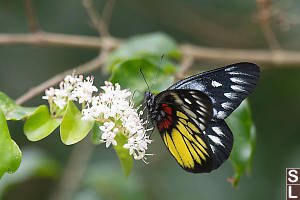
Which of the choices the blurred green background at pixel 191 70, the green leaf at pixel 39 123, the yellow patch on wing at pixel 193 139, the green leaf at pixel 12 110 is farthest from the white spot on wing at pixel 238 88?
the blurred green background at pixel 191 70

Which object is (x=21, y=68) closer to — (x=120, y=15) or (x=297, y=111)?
(x=120, y=15)

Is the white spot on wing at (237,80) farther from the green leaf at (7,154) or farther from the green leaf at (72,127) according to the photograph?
the green leaf at (7,154)

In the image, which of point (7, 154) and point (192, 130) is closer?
point (7, 154)

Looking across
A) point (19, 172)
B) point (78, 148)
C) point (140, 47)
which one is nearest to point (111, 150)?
point (78, 148)

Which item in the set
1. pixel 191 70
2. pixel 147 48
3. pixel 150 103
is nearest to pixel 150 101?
pixel 150 103

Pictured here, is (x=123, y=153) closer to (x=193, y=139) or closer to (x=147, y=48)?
(x=193, y=139)

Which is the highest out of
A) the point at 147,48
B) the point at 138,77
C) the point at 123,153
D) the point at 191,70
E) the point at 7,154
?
the point at 191,70

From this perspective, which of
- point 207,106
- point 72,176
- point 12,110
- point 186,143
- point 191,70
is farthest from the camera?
point 191,70
